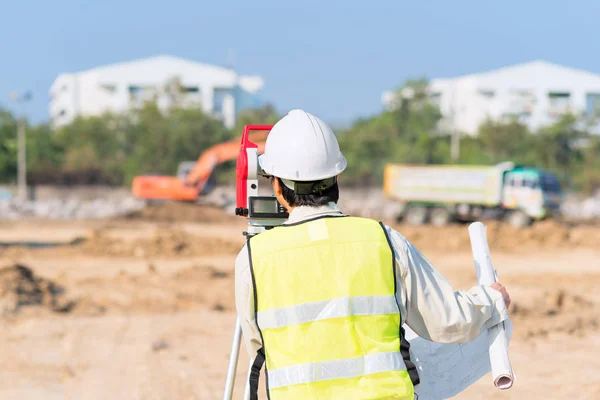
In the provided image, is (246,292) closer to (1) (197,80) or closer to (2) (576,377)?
(2) (576,377)

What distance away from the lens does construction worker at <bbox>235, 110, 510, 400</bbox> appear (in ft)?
6.02

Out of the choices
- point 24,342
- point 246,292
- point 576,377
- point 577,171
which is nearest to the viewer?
point 246,292

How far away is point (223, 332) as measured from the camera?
729cm

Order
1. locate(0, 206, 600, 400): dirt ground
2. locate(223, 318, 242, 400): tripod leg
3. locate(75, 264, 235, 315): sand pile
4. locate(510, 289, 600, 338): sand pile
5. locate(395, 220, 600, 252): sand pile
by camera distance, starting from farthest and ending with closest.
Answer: locate(395, 220, 600, 252): sand pile
locate(75, 264, 235, 315): sand pile
locate(510, 289, 600, 338): sand pile
locate(0, 206, 600, 400): dirt ground
locate(223, 318, 242, 400): tripod leg

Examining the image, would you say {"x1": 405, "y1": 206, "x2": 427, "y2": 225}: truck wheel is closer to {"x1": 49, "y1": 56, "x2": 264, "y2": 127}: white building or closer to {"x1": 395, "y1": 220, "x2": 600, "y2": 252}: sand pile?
{"x1": 395, "y1": 220, "x2": 600, "y2": 252}: sand pile

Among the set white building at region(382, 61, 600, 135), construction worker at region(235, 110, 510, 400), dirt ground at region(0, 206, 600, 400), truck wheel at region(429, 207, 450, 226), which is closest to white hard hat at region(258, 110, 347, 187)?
construction worker at region(235, 110, 510, 400)

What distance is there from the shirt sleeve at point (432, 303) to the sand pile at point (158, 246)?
1262cm

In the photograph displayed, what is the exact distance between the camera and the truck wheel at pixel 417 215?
22.0m

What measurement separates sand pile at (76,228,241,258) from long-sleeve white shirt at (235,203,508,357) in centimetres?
1253

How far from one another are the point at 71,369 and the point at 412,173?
17.5m

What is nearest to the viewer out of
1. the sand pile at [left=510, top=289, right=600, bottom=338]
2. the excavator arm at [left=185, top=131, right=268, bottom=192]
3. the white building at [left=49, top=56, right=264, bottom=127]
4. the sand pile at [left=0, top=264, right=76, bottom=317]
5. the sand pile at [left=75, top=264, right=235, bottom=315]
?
the sand pile at [left=510, top=289, right=600, bottom=338]

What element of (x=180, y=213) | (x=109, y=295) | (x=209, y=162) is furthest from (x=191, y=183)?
(x=109, y=295)

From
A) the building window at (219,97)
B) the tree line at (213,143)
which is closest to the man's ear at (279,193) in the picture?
the tree line at (213,143)

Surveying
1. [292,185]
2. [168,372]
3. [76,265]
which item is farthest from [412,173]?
[292,185]
